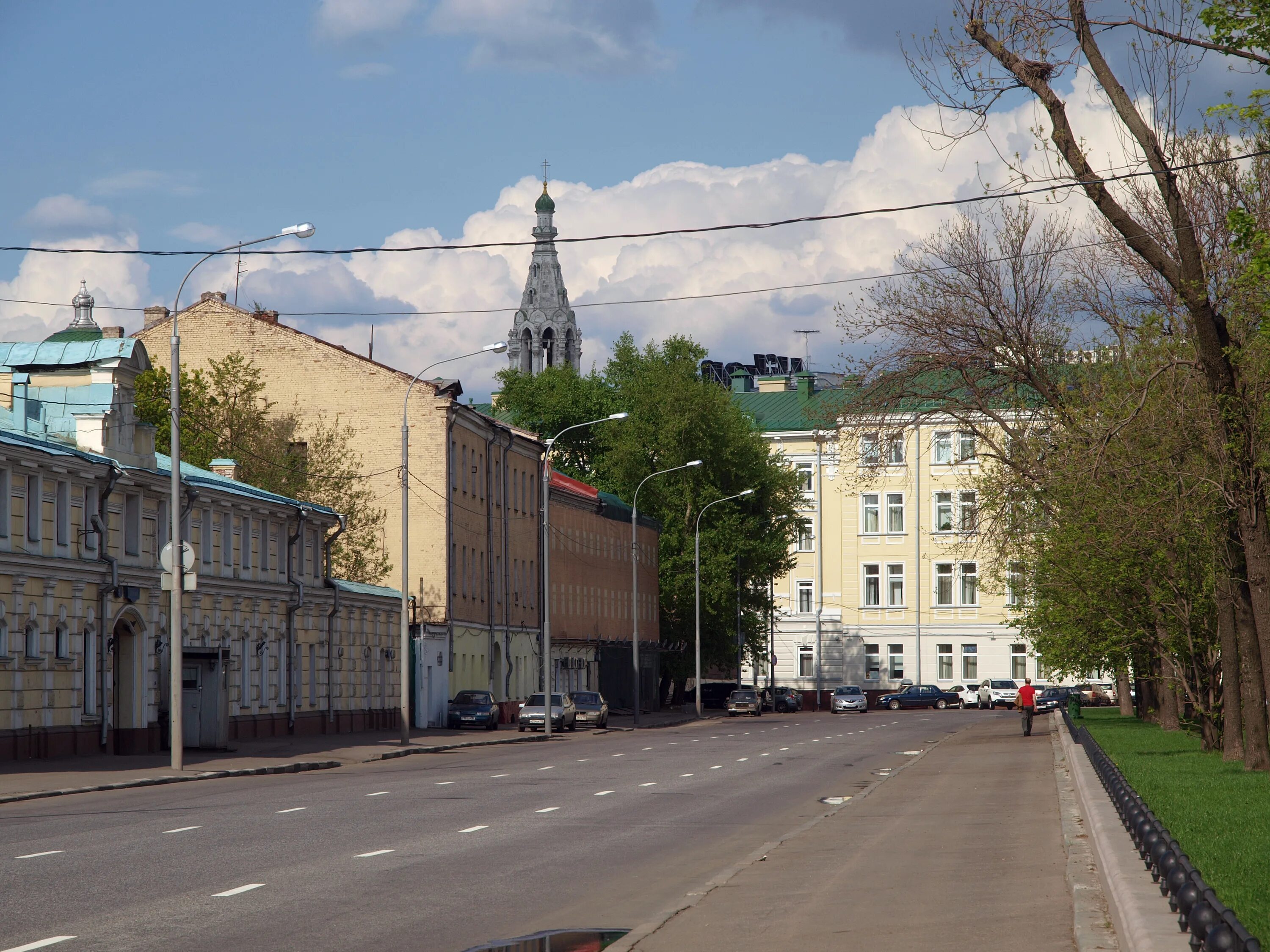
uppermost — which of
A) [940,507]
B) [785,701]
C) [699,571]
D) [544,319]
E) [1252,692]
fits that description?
[544,319]

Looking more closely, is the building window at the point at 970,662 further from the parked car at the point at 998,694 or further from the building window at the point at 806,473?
the building window at the point at 806,473

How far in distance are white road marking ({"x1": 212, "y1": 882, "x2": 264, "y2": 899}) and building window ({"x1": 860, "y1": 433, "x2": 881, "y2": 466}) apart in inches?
945

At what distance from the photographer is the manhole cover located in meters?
10.0

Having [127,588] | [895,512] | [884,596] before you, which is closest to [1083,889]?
[127,588]

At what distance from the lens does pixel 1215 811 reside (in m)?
16.8

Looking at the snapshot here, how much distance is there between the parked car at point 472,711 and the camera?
5503 centimetres

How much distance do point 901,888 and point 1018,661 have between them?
8571 cm

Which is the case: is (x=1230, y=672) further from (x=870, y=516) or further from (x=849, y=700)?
(x=870, y=516)

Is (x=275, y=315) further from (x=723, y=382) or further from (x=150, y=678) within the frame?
(x=723, y=382)

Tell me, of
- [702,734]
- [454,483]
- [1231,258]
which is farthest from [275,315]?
[1231,258]

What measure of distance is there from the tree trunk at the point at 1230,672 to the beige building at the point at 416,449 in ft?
110

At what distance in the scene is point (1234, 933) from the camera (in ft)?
21.2

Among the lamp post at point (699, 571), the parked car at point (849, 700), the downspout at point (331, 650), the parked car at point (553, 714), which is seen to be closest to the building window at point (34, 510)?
the downspout at point (331, 650)

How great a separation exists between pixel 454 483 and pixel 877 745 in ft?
72.3
